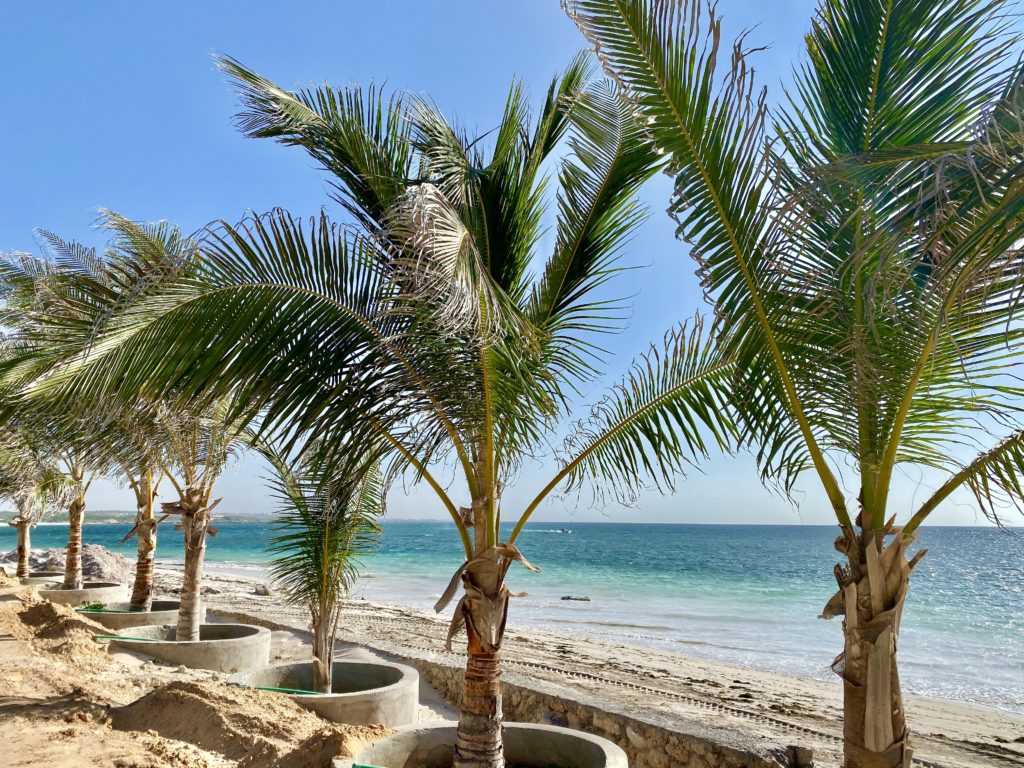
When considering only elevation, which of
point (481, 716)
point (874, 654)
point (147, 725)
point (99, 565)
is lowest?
point (99, 565)

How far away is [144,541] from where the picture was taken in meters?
10.9

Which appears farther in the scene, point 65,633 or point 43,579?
point 43,579

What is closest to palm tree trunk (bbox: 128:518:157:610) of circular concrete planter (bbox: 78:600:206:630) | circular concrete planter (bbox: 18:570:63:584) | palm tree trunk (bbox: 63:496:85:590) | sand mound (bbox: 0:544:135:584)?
circular concrete planter (bbox: 78:600:206:630)

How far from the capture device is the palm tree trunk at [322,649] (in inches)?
254

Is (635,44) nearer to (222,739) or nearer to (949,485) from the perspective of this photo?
(949,485)

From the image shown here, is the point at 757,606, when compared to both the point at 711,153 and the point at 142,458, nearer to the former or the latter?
the point at 142,458

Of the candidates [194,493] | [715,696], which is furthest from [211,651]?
[715,696]

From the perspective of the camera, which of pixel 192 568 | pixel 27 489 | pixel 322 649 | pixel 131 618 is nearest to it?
pixel 322 649

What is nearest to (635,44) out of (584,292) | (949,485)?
(584,292)

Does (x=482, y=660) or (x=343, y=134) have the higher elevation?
(x=343, y=134)

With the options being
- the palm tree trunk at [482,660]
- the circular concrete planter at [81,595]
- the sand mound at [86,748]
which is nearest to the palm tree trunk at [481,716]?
the palm tree trunk at [482,660]

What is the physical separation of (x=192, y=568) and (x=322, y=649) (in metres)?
3.04

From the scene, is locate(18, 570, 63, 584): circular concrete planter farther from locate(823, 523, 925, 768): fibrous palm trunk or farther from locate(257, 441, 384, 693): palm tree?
locate(823, 523, 925, 768): fibrous palm trunk

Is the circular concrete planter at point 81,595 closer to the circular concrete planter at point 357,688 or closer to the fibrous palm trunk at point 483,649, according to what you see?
the circular concrete planter at point 357,688
